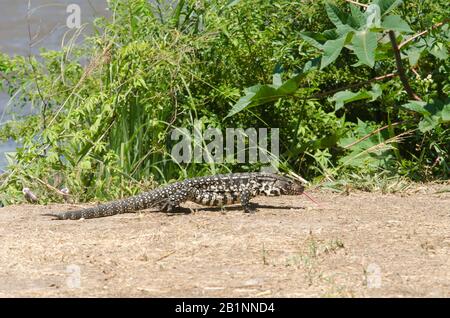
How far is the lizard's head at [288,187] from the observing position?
8102 mm

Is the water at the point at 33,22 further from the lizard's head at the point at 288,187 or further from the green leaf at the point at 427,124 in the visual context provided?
the green leaf at the point at 427,124

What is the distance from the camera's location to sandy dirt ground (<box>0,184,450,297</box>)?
5535 mm

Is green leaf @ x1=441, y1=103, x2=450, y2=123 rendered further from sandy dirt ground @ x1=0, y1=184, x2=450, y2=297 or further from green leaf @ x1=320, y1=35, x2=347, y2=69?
green leaf @ x1=320, y1=35, x2=347, y2=69

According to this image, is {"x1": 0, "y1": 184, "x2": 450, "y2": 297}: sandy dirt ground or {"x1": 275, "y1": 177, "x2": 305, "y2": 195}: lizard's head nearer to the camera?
{"x1": 0, "y1": 184, "x2": 450, "y2": 297}: sandy dirt ground

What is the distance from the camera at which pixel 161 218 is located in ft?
25.1

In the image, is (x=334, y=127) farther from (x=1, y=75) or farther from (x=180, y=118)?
(x=1, y=75)

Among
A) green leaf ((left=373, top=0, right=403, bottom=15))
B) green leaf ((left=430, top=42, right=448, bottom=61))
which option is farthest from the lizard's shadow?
green leaf ((left=430, top=42, right=448, bottom=61))

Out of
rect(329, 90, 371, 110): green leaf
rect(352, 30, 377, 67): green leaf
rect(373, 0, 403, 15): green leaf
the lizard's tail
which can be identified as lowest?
the lizard's tail

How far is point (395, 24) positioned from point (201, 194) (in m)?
2.00

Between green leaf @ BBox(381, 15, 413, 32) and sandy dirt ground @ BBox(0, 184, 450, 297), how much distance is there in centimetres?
139

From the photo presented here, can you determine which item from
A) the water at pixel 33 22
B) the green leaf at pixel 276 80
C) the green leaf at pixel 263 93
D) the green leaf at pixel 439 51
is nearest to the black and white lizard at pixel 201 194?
the green leaf at pixel 263 93

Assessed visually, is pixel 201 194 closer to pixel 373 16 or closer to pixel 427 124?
pixel 373 16

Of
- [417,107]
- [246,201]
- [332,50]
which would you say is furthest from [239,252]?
[417,107]

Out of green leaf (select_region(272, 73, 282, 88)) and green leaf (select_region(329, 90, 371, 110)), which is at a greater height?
green leaf (select_region(272, 73, 282, 88))
